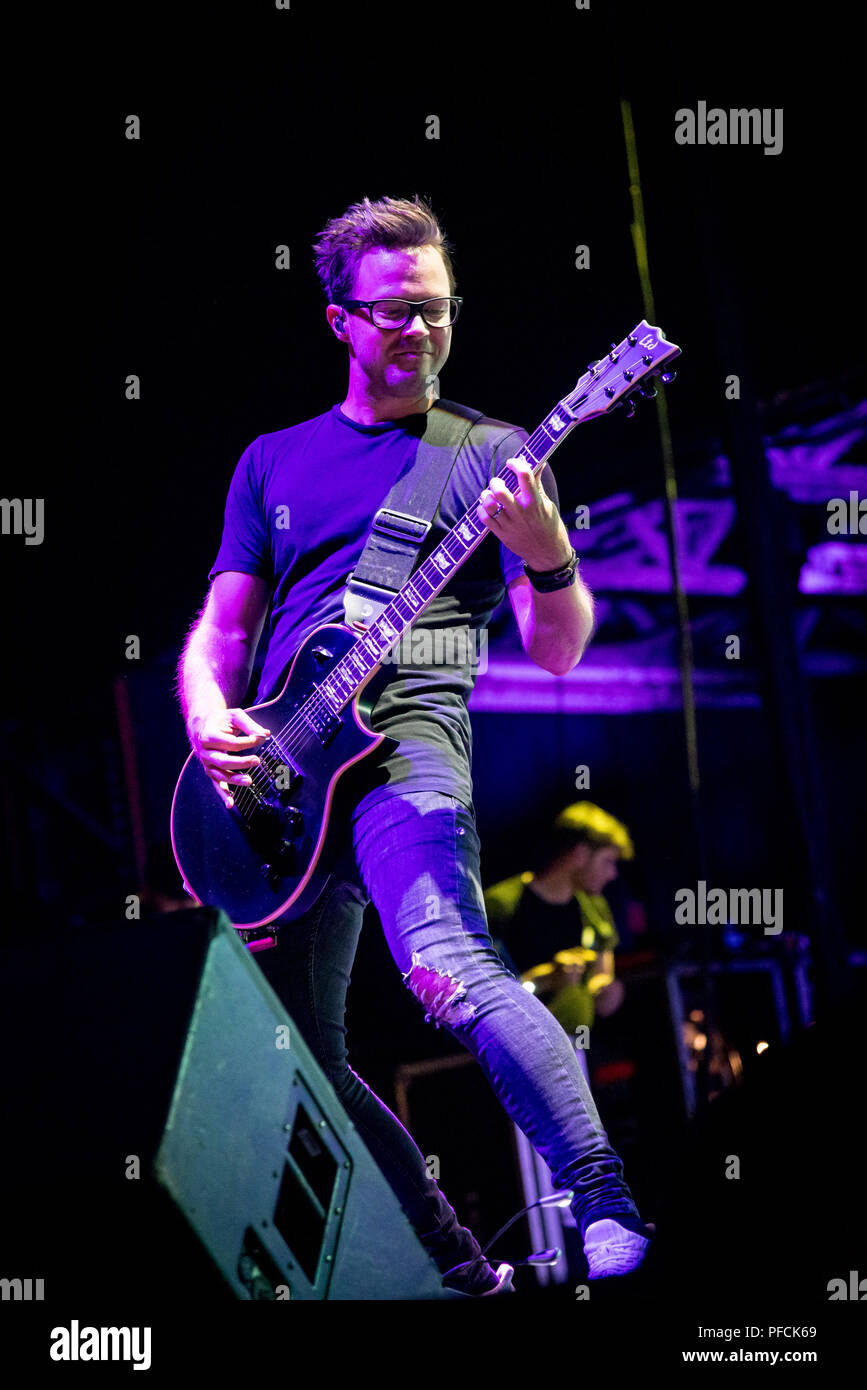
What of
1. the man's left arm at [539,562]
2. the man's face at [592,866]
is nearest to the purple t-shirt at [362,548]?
the man's left arm at [539,562]

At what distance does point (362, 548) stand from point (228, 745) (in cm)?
50

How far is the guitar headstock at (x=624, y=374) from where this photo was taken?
2.49 m

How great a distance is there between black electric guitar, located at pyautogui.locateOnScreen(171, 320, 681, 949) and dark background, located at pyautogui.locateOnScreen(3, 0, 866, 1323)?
675 millimetres

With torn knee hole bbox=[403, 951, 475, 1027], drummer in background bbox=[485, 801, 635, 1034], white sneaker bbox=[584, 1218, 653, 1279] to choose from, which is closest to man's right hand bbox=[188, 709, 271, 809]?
torn knee hole bbox=[403, 951, 475, 1027]

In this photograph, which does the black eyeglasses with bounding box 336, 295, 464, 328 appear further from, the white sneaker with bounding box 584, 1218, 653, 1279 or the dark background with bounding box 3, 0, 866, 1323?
the white sneaker with bounding box 584, 1218, 653, 1279

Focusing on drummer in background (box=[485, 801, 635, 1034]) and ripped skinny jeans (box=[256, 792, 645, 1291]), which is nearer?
ripped skinny jeans (box=[256, 792, 645, 1291])

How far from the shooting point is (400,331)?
8.88ft

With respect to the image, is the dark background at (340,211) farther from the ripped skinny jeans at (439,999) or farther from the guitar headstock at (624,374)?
the ripped skinny jeans at (439,999)

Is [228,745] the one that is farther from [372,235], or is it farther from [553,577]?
[372,235]

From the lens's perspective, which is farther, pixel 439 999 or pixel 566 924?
pixel 566 924

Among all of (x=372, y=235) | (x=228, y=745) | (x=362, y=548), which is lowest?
(x=228, y=745)

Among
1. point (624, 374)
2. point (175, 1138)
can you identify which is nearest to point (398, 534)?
A: point (624, 374)

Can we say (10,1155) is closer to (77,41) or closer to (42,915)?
(77,41)

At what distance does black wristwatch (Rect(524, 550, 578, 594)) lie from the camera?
240cm
